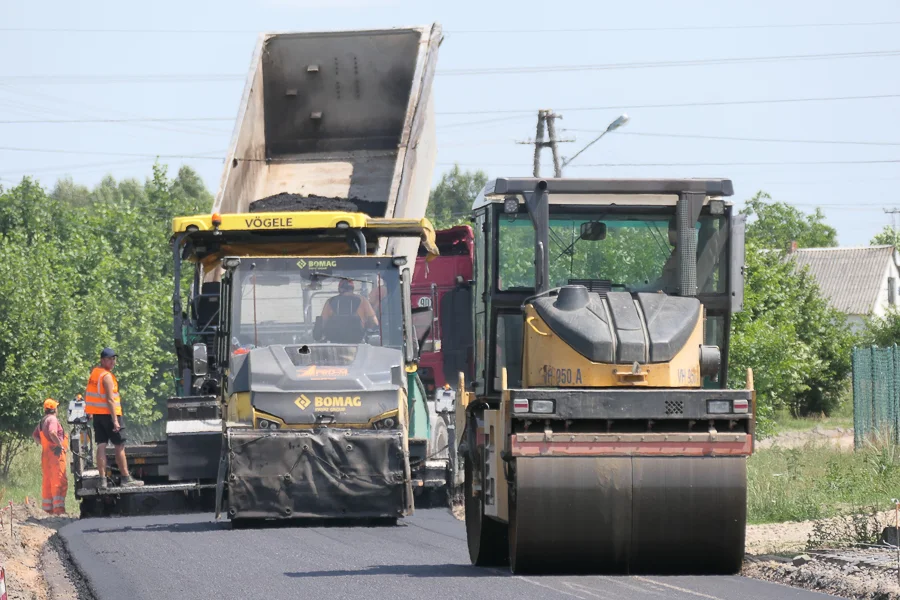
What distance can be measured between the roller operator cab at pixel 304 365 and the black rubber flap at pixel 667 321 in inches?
157

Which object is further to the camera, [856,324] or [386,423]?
[856,324]

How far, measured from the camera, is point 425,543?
1154 centimetres

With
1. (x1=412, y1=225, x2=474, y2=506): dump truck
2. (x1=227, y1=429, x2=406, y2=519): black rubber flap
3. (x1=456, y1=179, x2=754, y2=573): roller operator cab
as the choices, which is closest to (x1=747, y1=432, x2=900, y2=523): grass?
(x1=412, y1=225, x2=474, y2=506): dump truck

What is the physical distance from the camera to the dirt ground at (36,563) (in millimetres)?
9781

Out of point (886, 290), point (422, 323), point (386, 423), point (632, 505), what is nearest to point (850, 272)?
point (886, 290)

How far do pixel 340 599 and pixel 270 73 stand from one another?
10.3 m

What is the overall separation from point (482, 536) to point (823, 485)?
20.7 feet

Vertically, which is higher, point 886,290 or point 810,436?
point 886,290

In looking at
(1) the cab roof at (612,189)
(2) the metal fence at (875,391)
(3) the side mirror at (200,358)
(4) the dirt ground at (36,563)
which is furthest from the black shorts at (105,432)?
(2) the metal fence at (875,391)

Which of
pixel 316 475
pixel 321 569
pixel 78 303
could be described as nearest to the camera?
pixel 321 569

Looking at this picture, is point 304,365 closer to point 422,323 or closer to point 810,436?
point 422,323

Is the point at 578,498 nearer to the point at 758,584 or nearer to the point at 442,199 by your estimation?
the point at 758,584

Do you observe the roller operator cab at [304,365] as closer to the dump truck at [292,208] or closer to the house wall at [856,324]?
the dump truck at [292,208]

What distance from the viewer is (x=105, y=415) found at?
14.3 m
